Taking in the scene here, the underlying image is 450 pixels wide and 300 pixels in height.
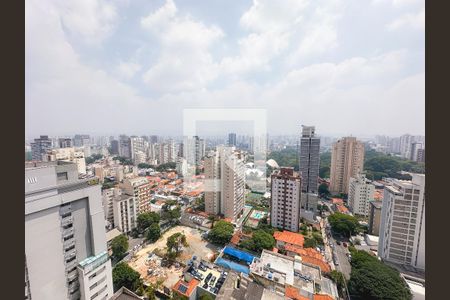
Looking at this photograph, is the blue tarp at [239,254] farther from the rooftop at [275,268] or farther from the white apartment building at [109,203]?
the white apartment building at [109,203]

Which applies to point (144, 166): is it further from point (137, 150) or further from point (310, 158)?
point (310, 158)

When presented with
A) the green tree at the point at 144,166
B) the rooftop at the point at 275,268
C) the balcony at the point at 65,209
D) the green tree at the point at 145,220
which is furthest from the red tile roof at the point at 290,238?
the green tree at the point at 144,166

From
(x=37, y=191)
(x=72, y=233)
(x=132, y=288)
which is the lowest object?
(x=132, y=288)

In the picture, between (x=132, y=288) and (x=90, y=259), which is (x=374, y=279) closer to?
(x=132, y=288)

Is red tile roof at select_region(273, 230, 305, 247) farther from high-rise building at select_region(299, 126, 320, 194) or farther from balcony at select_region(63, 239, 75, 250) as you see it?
balcony at select_region(63, 239, 75, 250)

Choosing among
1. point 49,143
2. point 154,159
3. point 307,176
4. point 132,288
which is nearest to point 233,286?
point 132,288
